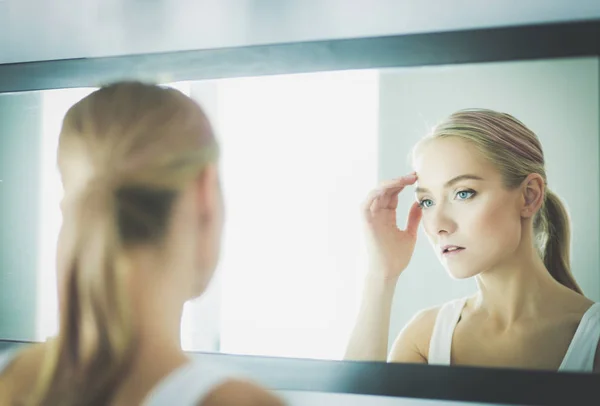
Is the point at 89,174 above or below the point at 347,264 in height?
above

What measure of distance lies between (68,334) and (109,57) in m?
0.69

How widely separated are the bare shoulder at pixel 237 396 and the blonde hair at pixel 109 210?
158 millimetres

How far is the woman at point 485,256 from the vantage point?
→ 1.12 meters

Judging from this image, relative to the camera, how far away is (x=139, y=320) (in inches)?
36.2

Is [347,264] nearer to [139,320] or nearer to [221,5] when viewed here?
[139,320]

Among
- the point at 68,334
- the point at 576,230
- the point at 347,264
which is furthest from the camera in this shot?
the point at 347,264

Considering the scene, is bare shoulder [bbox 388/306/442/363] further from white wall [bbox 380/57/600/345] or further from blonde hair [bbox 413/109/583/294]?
blonde hair [bbox 413/109/583/294]

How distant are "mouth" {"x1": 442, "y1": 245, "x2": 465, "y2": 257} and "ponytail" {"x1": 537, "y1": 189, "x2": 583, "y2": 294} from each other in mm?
145

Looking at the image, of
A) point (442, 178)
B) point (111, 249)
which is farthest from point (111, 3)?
point (442, 178)

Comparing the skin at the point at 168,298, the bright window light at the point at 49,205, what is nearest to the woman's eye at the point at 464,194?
the skin at the point at 168,298

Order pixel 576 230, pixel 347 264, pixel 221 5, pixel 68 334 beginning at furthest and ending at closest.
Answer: pixel 221 5 < pixel 347 264 < pixel 576 230 < pixel 68 334

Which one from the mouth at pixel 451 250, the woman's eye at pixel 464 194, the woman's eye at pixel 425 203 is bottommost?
the mouth at pixel 451 250

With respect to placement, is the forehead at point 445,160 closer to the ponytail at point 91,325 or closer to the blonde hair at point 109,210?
the blonde hair at point 109,210

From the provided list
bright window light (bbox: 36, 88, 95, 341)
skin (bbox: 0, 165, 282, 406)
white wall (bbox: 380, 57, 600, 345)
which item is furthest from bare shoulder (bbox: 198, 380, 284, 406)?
bright window light (bbox: 36, 88, 95, 341)
